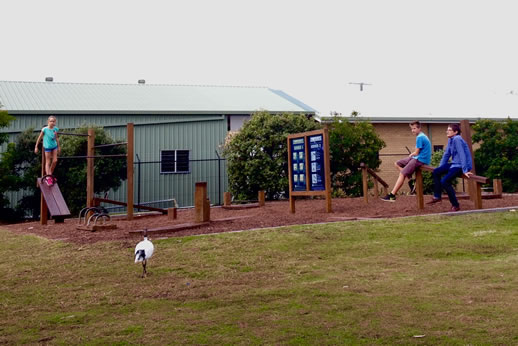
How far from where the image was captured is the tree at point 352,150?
2073 cm

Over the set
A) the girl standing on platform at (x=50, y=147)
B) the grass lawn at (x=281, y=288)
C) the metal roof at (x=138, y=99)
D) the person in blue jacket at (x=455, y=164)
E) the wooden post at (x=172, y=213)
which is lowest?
the grass lawn at (x=281, y=288)

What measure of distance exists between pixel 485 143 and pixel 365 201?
11.9m

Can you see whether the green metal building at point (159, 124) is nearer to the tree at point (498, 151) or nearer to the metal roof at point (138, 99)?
the metal roof at point (138, 99)

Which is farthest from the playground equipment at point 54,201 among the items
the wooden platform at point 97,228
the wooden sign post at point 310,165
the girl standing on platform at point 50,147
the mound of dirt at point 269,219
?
the wooden sign post at point 310,165

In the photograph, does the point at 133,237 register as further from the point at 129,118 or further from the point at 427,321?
the point at 129,118

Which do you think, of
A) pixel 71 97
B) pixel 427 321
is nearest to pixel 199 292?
pixel 427 321

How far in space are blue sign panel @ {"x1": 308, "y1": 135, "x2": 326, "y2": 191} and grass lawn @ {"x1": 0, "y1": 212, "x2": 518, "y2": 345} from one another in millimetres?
3346

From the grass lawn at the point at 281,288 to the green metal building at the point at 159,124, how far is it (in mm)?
15267

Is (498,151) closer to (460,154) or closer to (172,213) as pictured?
(460,154)

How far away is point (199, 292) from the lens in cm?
659

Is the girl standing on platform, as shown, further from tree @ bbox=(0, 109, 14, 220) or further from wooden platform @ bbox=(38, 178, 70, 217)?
tree @ bbox=(0, 109, 14, 220)

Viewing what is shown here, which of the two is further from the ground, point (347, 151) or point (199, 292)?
point (347, 151)

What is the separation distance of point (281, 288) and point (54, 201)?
946 centimetres

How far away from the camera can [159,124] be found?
85.6 ft
